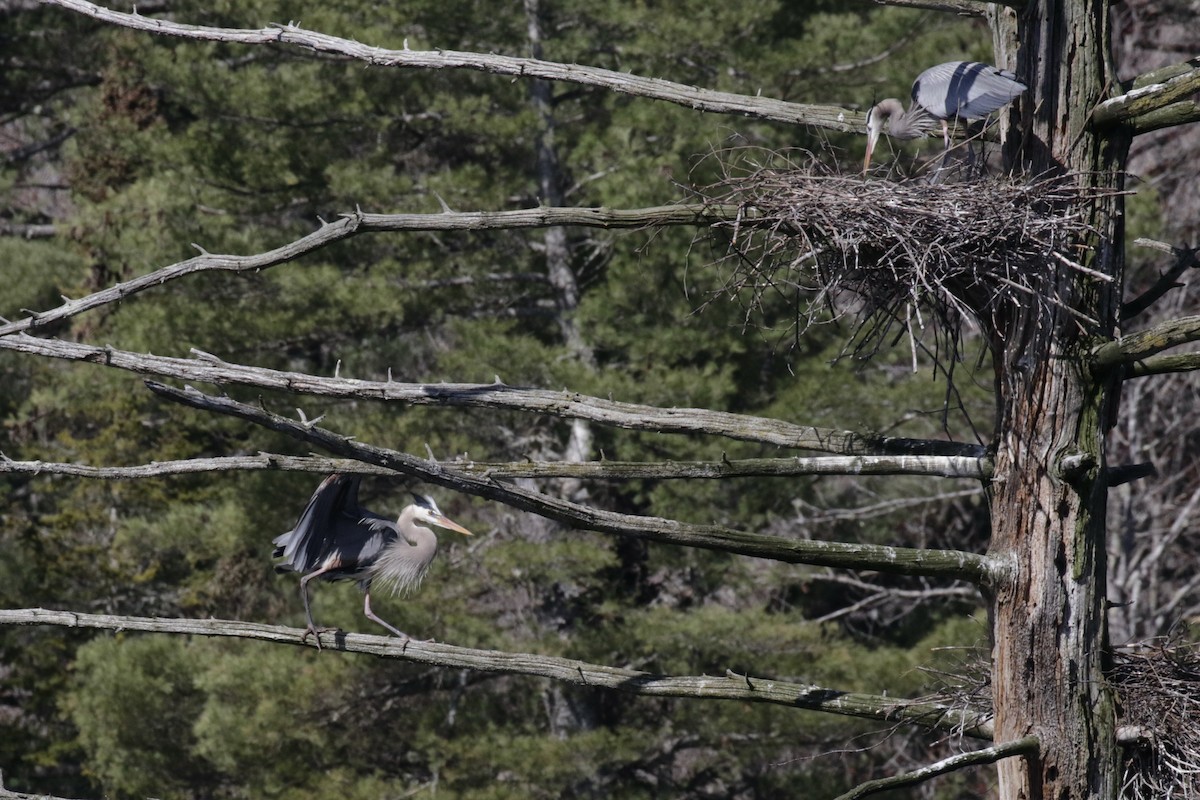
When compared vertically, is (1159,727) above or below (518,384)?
above

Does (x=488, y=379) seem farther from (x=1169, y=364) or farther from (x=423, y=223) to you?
(x=1169, y=364)

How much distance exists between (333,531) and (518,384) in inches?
171

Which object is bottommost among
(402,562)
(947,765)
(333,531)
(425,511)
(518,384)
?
(518,384)

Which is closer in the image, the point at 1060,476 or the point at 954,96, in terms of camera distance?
the point at 1060,476

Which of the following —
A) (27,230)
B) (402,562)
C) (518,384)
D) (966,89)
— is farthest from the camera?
(27,230)

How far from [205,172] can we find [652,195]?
441cm

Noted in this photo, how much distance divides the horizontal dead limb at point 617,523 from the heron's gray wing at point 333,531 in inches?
126

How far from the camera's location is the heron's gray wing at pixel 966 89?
4.04 m

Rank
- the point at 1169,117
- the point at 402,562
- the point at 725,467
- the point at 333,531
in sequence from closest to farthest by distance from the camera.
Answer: the point at 1169,117 < the point at 725,467 < the point at 333,531 < the point at 402,562

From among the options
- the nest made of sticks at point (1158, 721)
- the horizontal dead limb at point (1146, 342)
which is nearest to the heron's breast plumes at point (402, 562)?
the nest made of sticks at point (1158, 721)

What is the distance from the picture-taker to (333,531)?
718 centimetres

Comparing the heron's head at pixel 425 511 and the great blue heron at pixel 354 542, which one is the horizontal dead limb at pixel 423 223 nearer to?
the great blue heron at pixel 354 542

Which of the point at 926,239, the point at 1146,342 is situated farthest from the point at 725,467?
the point at 1146,342

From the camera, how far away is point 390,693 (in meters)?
12.5
